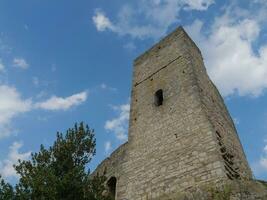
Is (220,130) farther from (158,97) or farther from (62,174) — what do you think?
(62,174)

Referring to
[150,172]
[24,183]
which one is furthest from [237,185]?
[24,183]

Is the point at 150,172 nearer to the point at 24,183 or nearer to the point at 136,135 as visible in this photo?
the point at 136,135

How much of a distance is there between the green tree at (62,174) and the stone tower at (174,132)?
1.29 meters

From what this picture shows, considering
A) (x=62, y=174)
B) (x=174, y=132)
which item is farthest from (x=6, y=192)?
(x=174, y=132)

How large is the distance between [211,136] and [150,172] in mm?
2248

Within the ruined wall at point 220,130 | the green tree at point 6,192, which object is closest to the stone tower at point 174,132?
the ruined wall at point 220,130

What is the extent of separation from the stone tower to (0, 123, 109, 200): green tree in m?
1.29

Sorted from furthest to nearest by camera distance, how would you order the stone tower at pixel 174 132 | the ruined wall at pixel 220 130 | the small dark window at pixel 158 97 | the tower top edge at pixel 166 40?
the tower top edge at pixel 166 40, the small dark window at pixel 158 97, the ruined wall at pixel 220 130, the stone tower at pixel 174 132

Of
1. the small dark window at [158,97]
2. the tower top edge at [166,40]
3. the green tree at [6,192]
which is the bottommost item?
the green tree at [6,192]

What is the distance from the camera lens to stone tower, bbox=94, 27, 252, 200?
825cm

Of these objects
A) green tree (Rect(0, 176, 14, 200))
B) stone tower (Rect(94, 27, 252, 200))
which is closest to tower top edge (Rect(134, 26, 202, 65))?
stone tower (Rect(94, 27, 252, 200))

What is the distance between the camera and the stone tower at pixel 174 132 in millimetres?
8250

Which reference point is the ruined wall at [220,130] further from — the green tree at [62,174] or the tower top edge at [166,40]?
the green tree at [62,174]

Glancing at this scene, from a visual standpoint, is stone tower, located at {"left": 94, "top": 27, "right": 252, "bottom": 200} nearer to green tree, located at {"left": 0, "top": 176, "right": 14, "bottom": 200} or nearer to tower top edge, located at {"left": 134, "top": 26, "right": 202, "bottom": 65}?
tower top edge, located at {"left": 134, "top": 26, "right": 202, "bottom": 65}
